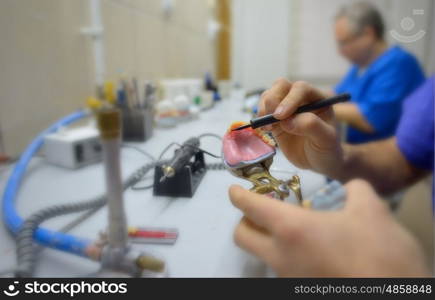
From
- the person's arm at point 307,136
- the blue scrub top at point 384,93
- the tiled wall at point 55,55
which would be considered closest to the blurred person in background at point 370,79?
the blue scrub top at point 384,93

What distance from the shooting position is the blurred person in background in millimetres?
665

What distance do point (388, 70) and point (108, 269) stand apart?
83cm

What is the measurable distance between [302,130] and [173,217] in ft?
0.45

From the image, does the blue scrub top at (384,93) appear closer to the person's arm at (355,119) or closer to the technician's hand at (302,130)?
the person's arm at (355,119)

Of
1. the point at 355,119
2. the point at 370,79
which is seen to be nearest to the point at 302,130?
the point at 355,119

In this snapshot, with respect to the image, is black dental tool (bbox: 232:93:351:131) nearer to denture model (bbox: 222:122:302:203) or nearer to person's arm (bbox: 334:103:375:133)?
denture model (bbox: 222:122:302:203)

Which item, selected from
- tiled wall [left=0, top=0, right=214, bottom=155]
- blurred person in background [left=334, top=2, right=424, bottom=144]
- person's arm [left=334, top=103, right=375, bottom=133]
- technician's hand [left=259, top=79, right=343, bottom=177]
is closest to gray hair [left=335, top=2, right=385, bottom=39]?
blurred person in background [left=334, top=2, right=424, bottom=144]

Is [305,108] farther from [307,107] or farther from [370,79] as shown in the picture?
[370,79]

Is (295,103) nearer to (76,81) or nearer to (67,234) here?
(67,234)

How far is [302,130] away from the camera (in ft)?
0.72

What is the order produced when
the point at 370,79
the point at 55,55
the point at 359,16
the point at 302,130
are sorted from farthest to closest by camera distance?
the point at 370,79
the point at 359,16
the point at 55,55
the point at 302,130

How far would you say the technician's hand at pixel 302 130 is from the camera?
0.72ft

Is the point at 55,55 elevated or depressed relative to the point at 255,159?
elevated

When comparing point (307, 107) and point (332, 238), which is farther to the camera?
point (307, 107)
